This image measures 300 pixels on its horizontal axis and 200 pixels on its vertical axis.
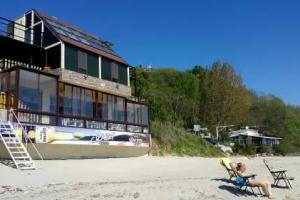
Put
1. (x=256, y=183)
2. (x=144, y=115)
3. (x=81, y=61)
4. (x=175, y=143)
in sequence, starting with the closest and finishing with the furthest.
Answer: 1. (x=256, y=183)
2. (x=81, y=61)
3. (x=144, y=115)
4. (x=175, y=143)

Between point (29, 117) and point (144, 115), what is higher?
point (144, 115)

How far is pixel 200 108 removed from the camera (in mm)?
53438

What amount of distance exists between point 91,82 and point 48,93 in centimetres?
564

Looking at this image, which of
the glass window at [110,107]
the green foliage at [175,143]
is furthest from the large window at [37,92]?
the green foliage at [175,143]

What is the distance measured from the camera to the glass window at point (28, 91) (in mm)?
19672

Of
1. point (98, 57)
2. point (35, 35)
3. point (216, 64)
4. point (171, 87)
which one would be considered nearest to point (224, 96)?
point (216, 64)

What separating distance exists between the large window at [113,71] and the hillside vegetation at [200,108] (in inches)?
152

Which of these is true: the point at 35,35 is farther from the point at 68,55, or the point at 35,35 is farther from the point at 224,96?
the point at 224,96

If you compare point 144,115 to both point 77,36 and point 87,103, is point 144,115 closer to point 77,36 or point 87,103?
point 87,103

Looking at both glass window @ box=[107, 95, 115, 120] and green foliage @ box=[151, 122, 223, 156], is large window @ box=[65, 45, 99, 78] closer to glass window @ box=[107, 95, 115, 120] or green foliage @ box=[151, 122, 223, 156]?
glass window @ box=[107, 95, 115, 120]

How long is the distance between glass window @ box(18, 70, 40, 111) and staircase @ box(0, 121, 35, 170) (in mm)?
1921

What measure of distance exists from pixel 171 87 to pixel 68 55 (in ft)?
112

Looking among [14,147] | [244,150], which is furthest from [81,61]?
[244,150]

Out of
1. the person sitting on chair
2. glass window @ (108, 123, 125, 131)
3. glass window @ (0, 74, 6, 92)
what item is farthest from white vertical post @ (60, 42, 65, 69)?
the person sitting on chair
